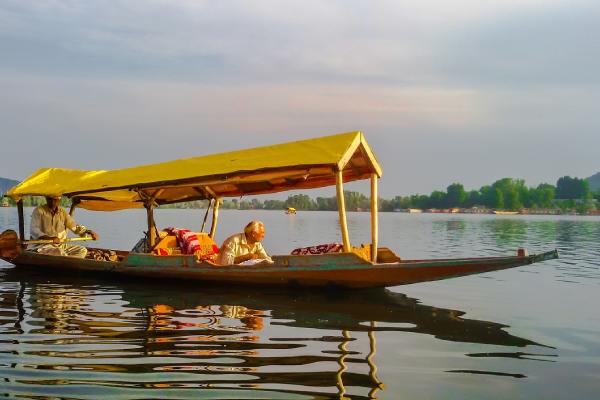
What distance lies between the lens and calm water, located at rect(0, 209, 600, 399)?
216 inches

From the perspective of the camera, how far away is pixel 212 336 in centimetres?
743

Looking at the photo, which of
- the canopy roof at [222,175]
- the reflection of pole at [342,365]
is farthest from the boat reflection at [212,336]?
the canopy roof at [222,175]

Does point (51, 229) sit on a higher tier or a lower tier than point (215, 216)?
lower

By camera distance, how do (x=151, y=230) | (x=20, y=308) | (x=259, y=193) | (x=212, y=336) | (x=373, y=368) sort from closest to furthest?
(x=373, y=368) → (x=212, y=336) → (x=20, y=308) → (x=151, y=230) → (x=259, y=193)

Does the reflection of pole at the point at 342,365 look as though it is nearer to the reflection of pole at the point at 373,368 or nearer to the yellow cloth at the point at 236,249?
the reflection of pole at the point at 373,368

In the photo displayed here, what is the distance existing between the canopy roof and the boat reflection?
2.07m

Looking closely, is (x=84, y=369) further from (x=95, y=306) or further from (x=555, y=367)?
(x=555, y=367)

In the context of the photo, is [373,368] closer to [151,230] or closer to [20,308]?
[20,308]

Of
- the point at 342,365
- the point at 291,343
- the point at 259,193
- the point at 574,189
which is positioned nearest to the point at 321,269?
the point at 291,343

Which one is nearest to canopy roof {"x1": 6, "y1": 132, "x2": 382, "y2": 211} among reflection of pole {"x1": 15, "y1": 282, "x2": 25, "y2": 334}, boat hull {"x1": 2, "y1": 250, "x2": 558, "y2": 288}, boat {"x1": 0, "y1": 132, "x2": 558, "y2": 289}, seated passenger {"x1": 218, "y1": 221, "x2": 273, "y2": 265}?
boat {"x1": 0, "y1": 132, "x2": 558, "y2": 289}

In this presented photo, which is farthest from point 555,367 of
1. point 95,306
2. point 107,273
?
point 107,273

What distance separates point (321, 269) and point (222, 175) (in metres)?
2.48

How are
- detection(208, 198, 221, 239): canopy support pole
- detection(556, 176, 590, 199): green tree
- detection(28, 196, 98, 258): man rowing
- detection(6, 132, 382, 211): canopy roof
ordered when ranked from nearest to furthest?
detection(6, 132, 382, 211): canopy roof < detection(28, 196, 98, 258): man rowing < detection(208, 198, 221, 239): canopy support pole < detection(556, 176, 590, 199): green tree

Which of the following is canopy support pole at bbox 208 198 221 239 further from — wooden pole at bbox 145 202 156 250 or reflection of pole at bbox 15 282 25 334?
reflection of pole at bbox 15 282 25 334
